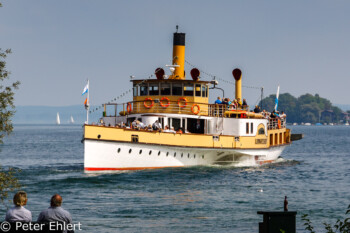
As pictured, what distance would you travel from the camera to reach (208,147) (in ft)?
137

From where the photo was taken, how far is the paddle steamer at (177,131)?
36.8m

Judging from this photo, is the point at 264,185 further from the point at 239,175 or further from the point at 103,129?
the point at 103,129

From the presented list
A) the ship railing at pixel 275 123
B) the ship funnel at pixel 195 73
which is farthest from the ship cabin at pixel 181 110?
the ship railing at pixel 275 123

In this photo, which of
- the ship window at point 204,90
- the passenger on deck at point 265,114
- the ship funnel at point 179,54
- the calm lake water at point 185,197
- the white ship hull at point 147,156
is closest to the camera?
the calm lake water at point 185,197

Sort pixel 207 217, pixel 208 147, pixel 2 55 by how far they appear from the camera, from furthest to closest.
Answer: pixel 208 147 → pixel 207 217 → pixel 2 55

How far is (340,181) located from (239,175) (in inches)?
269

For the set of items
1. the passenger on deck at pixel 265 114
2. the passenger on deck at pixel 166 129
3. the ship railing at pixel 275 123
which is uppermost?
the passenger on deck at pixel 265 114

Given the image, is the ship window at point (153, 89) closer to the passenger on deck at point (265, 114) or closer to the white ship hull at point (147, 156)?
the white ship hull at point (147, 156)

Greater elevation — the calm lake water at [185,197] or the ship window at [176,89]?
the ship window at [176,89]

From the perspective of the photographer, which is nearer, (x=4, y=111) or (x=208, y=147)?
(x=4, y=111)

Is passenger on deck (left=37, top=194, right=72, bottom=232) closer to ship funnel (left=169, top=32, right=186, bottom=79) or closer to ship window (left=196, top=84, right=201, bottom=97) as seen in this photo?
ship window (left=196, top=84, right=201, bottom=97)

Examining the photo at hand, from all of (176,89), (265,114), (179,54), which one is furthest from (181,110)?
(265,114)

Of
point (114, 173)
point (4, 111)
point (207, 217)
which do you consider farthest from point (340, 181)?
point (4, 111)

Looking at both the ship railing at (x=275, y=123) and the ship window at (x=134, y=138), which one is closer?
the ship window at (x=134, y=138)
